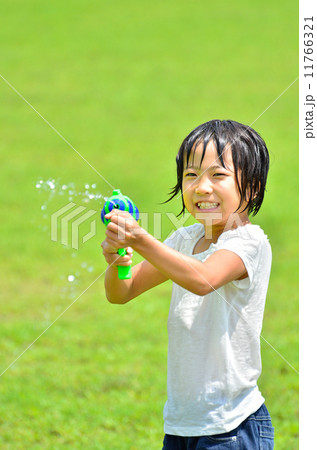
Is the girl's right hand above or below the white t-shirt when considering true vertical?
above

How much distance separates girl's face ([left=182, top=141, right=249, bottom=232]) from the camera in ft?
6.19

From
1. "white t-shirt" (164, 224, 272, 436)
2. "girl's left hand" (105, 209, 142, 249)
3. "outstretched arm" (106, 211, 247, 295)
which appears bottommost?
"white t-shirt" (164, 224, 272, 436)

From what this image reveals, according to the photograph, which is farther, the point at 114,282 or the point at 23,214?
the point at 23,214

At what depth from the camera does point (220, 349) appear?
6.19 ft

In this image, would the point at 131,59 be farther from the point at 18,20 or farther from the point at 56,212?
the point at 56,212

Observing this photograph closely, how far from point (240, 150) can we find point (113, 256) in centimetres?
43

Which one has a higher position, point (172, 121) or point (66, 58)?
point (66, 58)

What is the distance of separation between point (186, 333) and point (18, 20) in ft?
46.2

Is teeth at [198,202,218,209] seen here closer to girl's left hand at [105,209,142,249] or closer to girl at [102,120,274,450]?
girl at [102,120,274,450]


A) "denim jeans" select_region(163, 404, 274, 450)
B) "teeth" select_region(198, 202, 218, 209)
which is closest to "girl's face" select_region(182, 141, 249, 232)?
"teeth" select_region(198, 202, 218, 209)

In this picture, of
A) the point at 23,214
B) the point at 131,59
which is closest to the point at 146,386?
the point at 23,214

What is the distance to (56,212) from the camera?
277cm

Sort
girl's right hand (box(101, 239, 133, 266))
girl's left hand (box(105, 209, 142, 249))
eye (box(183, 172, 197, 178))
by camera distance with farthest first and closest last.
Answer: eye (box(183, 172, 197, 178)) → girl's right hand (box(101, 239, 133, 266)) → girl's left hand (box(105, 209, 142, 249))

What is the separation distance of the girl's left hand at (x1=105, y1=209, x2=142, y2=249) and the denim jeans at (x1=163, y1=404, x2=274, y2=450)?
566mm
